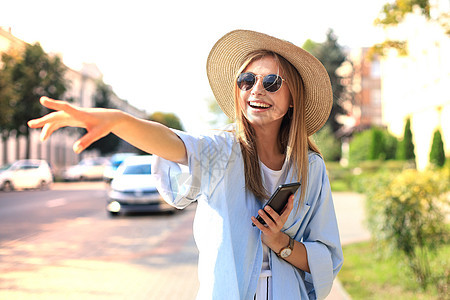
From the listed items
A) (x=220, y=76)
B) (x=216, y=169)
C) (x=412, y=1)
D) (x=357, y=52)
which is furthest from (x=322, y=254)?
(x=357, y=52)

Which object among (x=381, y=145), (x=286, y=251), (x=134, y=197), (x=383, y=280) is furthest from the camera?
(x=381, y=145)

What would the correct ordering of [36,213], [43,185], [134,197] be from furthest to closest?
[43,185], [36,213], [134,197]

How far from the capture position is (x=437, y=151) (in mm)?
24281

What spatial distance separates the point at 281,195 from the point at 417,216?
5.12 m

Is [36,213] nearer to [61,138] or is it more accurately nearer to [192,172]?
[192,172]

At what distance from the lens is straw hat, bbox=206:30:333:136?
6.97 ft

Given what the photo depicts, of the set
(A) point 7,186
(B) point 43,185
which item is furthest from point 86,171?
(A) point 7,186

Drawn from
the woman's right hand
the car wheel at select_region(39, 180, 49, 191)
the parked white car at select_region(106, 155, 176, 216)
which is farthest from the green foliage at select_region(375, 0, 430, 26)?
the car wheel at select_region(39, 180, 49, 191)

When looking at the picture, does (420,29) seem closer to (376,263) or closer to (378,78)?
(376,263)

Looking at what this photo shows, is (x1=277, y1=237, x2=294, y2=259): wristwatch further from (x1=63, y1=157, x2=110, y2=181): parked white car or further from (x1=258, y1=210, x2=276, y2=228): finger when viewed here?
(x1=63, y1=157, x2=110, y2=181): parked white car

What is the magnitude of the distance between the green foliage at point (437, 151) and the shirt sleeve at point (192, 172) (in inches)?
954

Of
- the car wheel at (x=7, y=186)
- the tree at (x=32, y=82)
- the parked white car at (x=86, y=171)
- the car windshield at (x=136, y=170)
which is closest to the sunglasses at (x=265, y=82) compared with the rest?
the car windshield at (x=136, y=170)

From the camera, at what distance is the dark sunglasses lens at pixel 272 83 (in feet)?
6.77

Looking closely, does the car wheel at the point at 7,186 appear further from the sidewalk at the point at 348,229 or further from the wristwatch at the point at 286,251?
the wristwatch at the point at 286,251
